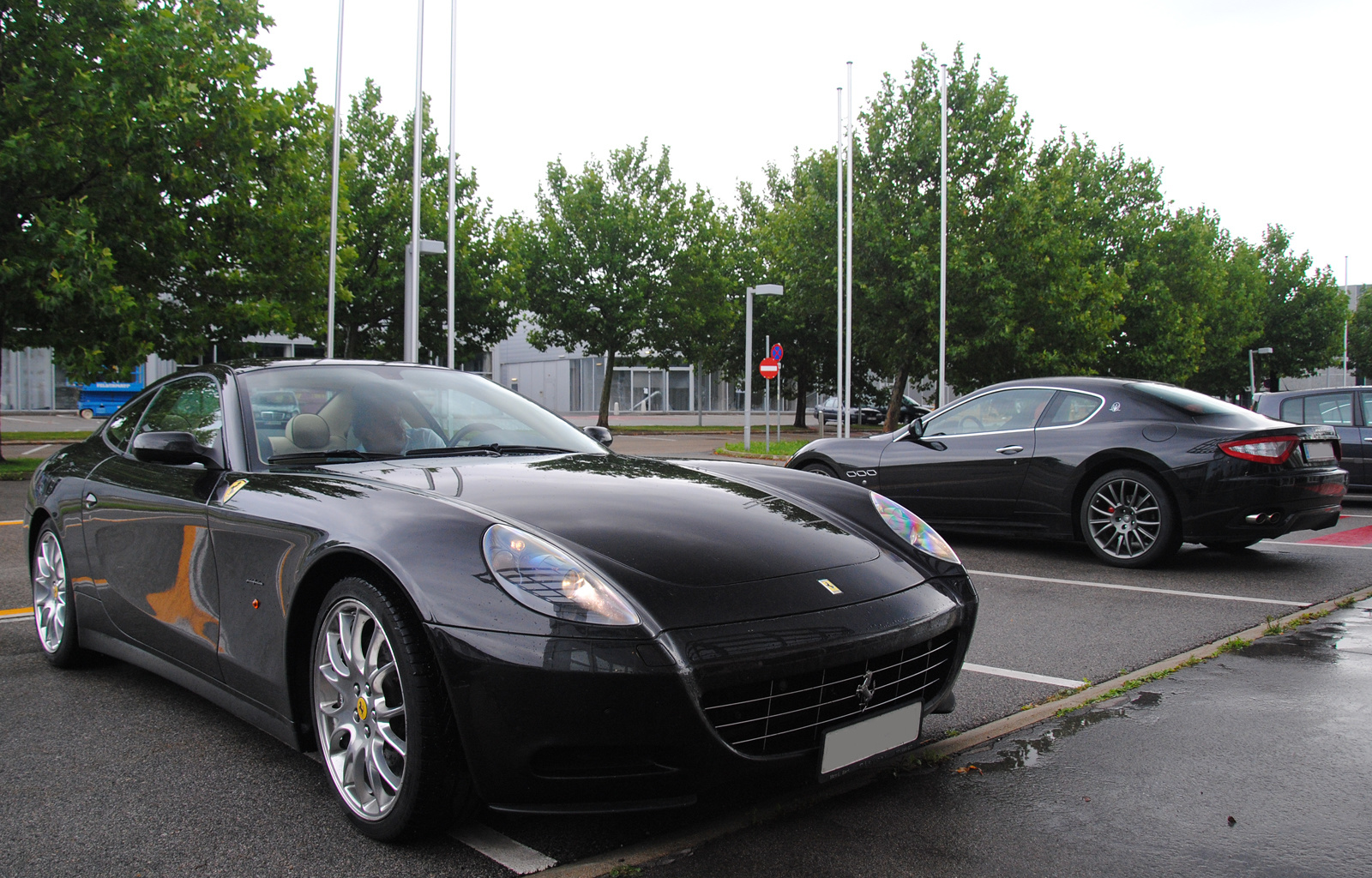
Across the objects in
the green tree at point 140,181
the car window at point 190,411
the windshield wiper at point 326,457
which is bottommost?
the windshield wiper at point 326,457

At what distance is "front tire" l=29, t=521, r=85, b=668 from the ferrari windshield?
1.39 metres

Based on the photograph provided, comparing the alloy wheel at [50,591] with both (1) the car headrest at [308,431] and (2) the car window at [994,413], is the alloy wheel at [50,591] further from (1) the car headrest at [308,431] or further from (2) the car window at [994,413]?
(2) the car window at [994,413]

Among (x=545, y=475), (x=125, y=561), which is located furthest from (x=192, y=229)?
(x=545, y=475)

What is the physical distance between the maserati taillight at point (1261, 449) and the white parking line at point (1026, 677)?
3477 mm

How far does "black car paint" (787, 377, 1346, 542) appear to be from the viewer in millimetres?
6770

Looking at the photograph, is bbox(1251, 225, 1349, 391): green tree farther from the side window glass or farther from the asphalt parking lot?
the side window glass

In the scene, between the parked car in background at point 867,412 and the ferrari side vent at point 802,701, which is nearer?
the ferrari side vent at point 802,701

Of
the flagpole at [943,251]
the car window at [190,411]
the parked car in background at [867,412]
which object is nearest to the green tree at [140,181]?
the car window at [190,411]

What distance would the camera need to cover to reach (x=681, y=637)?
231 centimetres

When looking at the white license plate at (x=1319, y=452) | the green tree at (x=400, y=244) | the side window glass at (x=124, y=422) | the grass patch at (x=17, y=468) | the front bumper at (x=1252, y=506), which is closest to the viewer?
the side window glass at (x=124, y=422)

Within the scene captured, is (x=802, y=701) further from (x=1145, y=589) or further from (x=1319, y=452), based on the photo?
(x=1319, y=452)

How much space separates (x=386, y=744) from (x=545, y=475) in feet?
3.27

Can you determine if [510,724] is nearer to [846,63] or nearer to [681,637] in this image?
[681,637]

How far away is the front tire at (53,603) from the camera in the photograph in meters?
4.17
